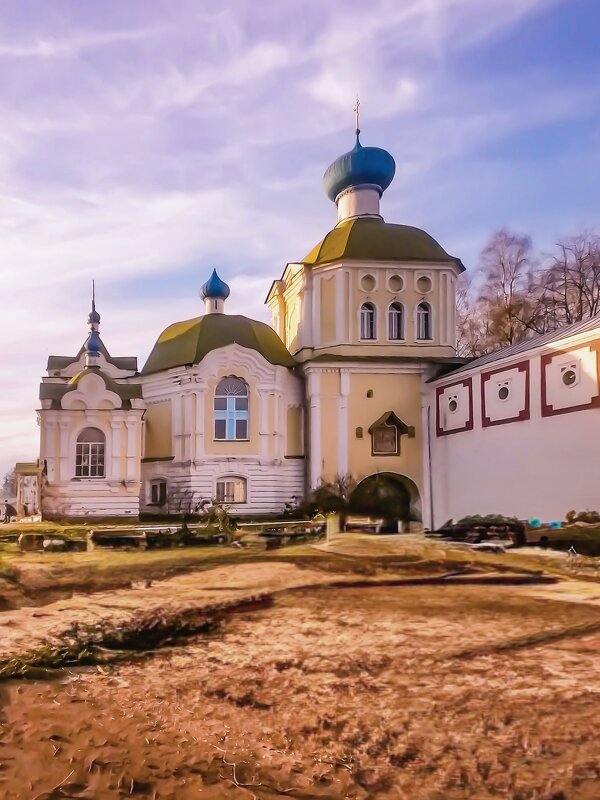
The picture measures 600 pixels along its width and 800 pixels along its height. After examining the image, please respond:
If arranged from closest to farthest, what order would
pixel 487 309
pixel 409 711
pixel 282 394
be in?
pixel 409 711 < pixel 282 394 < pixel 487 309

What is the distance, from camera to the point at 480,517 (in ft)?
57.2

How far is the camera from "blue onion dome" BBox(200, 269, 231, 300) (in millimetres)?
23859

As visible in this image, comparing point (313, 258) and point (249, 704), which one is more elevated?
point (313, 258)

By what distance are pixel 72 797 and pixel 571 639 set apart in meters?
5.45

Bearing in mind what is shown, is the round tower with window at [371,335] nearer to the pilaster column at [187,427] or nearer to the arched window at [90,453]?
the pilaster column at [187,427]

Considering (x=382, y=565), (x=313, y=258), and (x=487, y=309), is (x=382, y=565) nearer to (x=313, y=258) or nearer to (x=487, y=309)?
(x=313, y=258)

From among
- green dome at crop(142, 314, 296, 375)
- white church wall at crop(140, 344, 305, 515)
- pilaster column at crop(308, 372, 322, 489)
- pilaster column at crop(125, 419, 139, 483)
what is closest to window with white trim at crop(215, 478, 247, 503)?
white church wall at crop(140, 344, 305, 515)

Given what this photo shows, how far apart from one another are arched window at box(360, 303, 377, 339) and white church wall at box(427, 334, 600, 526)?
333 cm

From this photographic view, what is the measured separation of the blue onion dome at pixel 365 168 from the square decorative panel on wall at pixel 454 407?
9.39 metres

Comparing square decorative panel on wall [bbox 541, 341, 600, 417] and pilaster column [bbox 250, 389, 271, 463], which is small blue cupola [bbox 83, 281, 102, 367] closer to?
pilaster column [bbox 250, 389, 271, 463]

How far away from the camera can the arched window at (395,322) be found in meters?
22.1

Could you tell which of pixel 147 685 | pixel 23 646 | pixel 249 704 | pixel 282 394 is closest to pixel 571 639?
pixel 249 704

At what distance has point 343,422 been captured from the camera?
20.5 metres

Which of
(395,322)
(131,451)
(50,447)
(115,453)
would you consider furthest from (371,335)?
(50,447)
